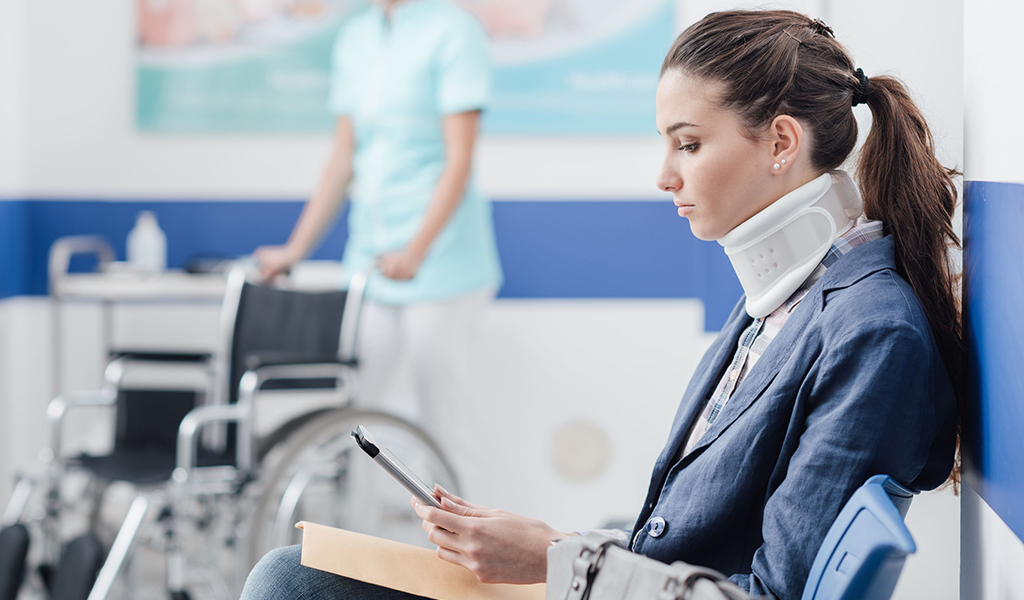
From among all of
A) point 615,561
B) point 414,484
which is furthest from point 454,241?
point 615,561

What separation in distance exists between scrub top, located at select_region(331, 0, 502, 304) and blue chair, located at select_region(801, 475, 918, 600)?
1923 millimetres

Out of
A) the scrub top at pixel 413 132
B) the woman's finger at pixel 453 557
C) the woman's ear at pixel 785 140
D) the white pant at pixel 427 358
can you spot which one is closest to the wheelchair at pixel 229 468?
the white pant at pixel 427 358

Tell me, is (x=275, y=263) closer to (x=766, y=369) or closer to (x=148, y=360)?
(x=148, y=360)

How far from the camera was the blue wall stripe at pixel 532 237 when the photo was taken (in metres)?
Answer: 3.35

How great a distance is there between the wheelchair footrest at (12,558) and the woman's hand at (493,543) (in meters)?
1.54

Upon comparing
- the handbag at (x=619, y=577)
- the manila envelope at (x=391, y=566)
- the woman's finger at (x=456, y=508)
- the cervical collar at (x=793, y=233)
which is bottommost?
the manila envelope at (x=391, y=566)

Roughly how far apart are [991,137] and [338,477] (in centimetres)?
179

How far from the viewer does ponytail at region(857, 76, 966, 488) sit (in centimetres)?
97

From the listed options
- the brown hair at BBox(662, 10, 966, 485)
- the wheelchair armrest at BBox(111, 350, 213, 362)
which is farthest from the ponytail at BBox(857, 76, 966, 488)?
the wheelchair armrest at BBox(111, 350, 213, 362)

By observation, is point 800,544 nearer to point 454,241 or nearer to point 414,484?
point 414,484

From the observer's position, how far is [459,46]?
2594 millimetres

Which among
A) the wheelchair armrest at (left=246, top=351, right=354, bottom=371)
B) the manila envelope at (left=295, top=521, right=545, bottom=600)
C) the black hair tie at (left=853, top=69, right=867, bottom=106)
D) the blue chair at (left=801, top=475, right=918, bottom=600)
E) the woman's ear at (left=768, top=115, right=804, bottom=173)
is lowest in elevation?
the manila envelope at (left=295, top=521, right=545, bottom=600)

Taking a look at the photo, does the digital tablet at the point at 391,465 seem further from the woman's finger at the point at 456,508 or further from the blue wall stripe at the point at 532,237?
the blue wall stripe at the point at 532,237

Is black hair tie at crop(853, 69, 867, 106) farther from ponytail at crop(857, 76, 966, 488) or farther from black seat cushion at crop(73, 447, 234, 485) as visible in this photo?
black seat cushion at crop(73, 447, 234, 485)
